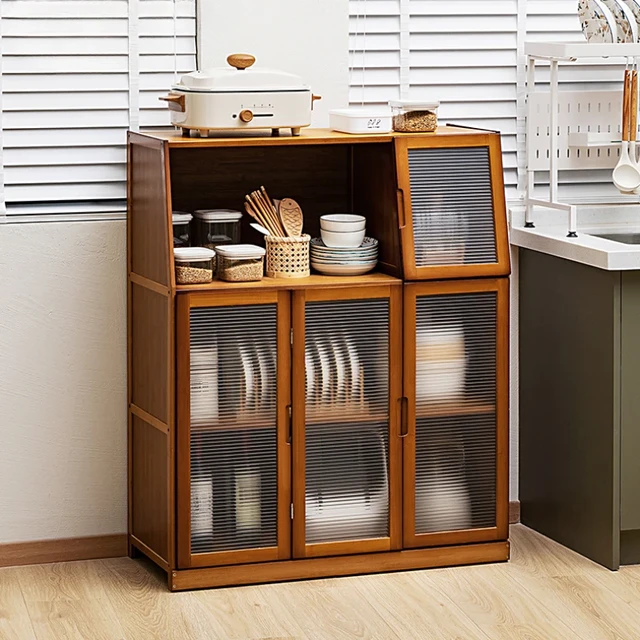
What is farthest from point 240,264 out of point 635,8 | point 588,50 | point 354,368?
point 635,8

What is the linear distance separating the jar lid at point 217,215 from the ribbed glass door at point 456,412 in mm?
525

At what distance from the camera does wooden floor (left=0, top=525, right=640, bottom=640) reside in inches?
121

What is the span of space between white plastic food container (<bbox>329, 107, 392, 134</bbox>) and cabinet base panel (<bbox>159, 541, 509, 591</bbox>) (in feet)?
3.75

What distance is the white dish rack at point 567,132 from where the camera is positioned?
3697 millimetres

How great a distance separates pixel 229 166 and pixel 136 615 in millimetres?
1246

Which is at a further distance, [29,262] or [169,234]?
[29,262]

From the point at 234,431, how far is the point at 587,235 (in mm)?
1165

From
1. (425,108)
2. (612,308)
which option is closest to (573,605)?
(612,308)

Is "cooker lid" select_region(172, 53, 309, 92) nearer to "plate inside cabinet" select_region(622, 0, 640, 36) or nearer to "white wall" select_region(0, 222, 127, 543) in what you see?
"white wall" select_region(0, 222, 127, 543)

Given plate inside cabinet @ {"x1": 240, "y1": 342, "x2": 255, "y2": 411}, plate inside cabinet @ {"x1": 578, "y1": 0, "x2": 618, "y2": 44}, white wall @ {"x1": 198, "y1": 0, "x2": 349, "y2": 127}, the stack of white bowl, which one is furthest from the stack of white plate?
plate inside cabinet @ {"x1": 578, "y1": 0, "x2": 618, "y2": 44}

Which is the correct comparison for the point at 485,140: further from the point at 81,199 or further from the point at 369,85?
the point at 81,199

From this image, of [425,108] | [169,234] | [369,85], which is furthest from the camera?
[369,85]

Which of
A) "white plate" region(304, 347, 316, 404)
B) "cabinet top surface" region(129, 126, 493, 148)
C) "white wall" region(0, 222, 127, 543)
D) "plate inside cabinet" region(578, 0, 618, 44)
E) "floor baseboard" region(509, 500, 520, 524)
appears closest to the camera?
"cabinet top surface" region(129, 126, 493, 148)

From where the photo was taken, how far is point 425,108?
339 centimetres
